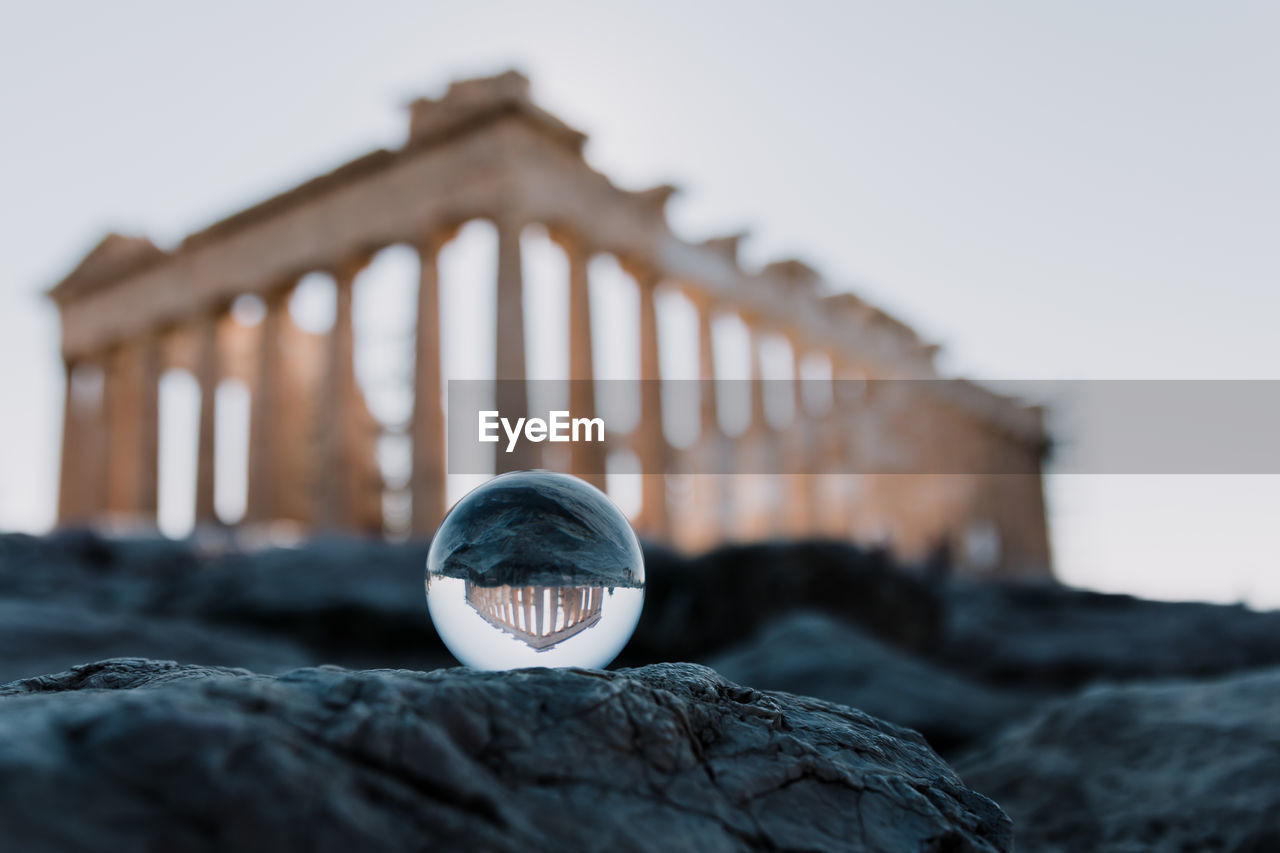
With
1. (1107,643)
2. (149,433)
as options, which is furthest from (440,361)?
(1107,643)

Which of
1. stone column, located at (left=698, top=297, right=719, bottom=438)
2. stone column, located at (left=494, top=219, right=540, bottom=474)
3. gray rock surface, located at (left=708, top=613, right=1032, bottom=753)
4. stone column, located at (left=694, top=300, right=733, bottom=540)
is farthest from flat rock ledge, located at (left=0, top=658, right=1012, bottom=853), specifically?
stone column, located at (left=698, top=297, right=719, bottom=438)

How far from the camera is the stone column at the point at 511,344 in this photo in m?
32.6

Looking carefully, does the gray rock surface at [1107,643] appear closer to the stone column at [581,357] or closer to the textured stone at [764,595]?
the textured stone at [764,595]

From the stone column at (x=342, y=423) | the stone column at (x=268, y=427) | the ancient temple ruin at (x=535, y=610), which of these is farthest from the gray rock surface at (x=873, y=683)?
the stone column at (x=268, y=427)

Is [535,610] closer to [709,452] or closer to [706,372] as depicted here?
[706,372]

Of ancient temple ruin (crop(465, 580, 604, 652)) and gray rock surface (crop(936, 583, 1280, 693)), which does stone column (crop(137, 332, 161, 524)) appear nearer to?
gray rock surface (crop(936, 583, 1280, 693))

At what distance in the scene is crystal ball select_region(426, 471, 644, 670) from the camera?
3.25 meters

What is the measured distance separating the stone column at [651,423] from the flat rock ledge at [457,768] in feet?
120

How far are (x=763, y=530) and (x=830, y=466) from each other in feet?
19.6

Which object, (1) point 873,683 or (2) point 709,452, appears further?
(2) point 709,452

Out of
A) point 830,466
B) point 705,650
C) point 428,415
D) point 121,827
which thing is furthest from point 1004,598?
point 830,466

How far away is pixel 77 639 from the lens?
798cm

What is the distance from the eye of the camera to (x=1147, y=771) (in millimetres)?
5617

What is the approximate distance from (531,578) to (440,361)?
113ft
